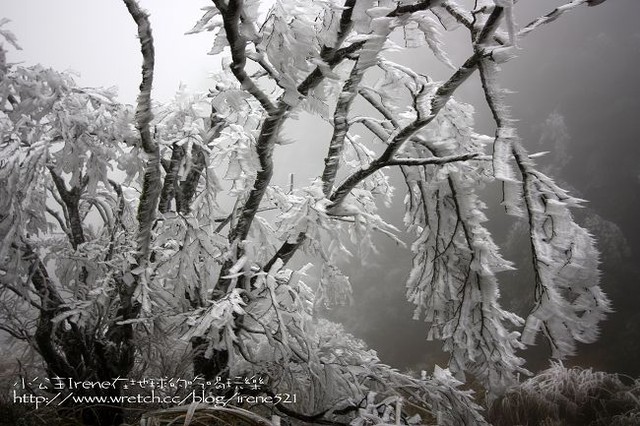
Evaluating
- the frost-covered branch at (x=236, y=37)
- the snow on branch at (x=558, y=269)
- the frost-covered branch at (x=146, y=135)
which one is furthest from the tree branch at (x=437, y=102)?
the frost-covered branch at (x=146, y=135)

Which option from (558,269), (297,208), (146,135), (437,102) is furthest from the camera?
(297,208)

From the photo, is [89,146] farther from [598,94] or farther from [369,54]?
[598,94]

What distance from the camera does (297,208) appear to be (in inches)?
63.6

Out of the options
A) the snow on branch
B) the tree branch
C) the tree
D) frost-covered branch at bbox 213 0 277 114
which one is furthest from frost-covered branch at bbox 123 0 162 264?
the snow on branch

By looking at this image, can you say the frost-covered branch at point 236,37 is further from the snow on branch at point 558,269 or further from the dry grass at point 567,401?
the dry grass at point 567,401

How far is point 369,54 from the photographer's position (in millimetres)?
918

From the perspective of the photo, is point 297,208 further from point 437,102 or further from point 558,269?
point 558,269

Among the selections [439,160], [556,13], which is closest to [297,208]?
[439,160]

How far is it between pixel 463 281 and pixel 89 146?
2037 mm

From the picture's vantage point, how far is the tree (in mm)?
1009

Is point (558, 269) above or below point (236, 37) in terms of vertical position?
below

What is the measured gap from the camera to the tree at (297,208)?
1009mm

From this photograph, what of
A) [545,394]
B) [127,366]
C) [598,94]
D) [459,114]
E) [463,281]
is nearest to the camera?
[463,281]

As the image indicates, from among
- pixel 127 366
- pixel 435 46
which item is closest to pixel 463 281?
pixel 435 46
